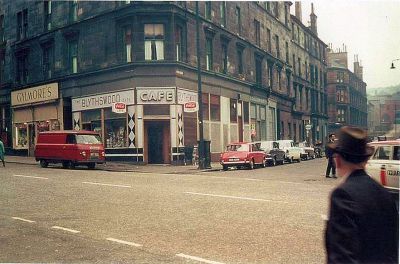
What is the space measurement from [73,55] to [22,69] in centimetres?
746

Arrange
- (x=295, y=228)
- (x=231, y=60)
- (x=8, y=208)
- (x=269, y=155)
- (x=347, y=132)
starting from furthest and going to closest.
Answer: (x=231, y=60) < (x=269, y=155) < (x=8, y=208) < (x=295, y=228) < (x=347, y=132)

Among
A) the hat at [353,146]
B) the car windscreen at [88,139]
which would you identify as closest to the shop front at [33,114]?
the car windscreen at [88,139]

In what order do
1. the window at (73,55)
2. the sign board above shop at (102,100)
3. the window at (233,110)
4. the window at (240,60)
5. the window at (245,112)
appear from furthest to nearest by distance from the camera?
the window at (245,112) → the window at (240,60) → the window at (233,110) → the window at (73,55) → the sign board above shop at (102,100)

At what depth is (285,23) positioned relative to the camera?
149 feet

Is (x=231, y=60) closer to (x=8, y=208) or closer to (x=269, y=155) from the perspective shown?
(x=269, y=155)

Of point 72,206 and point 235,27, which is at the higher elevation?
point 235,27

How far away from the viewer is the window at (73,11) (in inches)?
1101

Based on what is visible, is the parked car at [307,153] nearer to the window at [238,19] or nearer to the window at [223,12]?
the window at [238,19]

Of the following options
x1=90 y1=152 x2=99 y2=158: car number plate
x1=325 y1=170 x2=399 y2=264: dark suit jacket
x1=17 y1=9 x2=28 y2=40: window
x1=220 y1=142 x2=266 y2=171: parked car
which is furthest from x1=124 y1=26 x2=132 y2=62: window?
x1=325 y1=170 x2=399 y2=264: dark suit jacket

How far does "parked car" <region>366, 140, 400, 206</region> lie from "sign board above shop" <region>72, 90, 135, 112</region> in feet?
55.4

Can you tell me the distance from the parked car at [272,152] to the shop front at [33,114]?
14864 mm

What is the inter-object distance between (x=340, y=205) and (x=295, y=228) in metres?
4.65

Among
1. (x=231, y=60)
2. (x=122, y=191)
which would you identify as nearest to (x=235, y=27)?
(x=231, y=60)

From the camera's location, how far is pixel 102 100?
84.9 ft
